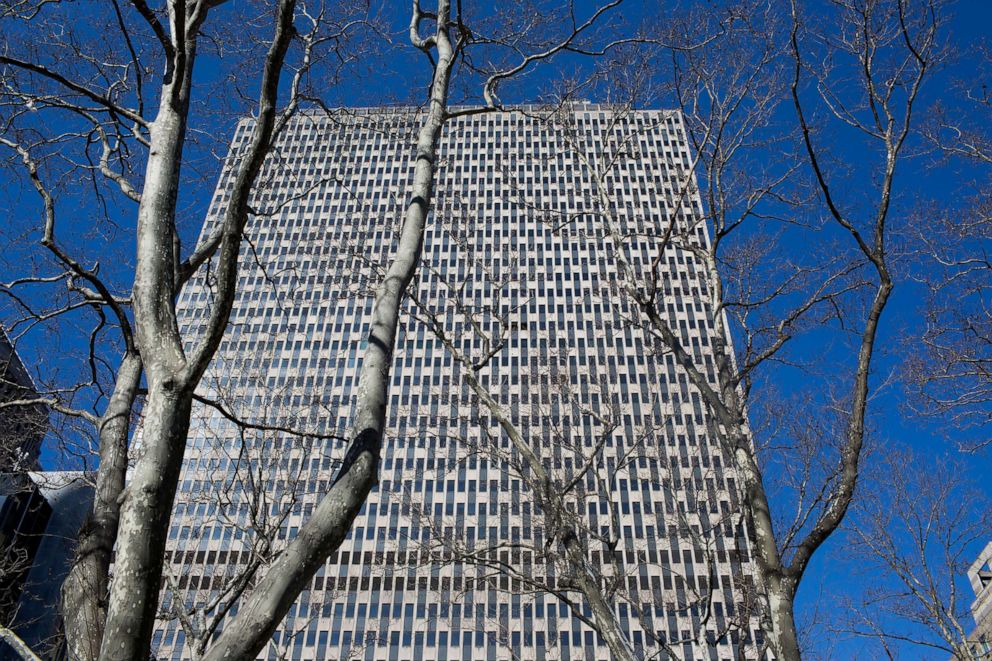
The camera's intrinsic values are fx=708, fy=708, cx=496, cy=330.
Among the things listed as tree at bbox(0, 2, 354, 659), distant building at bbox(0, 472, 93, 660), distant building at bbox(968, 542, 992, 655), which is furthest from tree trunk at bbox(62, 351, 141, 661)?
distant building at bbox(968, 542, 992, 655)

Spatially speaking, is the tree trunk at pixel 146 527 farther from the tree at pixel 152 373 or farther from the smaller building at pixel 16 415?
the smaller building at pixel 16 415

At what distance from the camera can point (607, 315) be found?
7619cm

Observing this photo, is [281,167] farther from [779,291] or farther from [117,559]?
[117,559]

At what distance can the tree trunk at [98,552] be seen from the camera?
11.9 ft

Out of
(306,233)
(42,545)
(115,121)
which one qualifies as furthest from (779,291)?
(306,233)

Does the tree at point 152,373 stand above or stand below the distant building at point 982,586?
below

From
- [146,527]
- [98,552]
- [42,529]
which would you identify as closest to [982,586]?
[42,529]

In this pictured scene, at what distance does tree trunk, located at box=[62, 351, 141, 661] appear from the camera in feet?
11.9

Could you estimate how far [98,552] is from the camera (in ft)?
13.0

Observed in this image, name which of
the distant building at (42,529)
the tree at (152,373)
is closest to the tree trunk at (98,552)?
the tree at (152,373)

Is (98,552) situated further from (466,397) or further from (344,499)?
(466,397)

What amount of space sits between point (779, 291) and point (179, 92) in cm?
733

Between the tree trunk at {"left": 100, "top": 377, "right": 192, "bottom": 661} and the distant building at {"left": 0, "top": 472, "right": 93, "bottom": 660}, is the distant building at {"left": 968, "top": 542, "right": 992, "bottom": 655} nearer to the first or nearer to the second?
the distant building at {"left": 0, "top": 472, "right": 93, "bottom": 660}

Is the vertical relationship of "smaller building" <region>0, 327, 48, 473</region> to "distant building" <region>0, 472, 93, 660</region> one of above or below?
below
